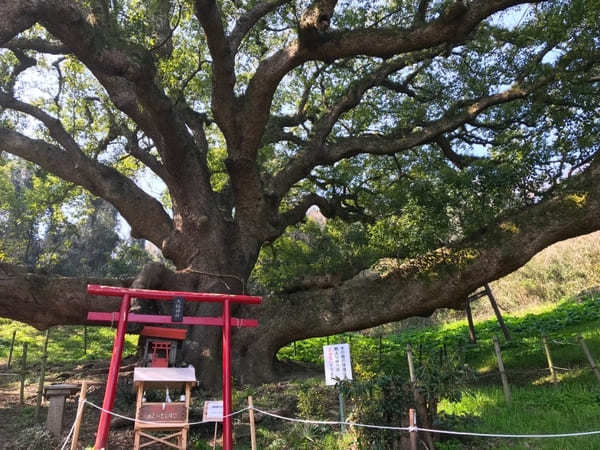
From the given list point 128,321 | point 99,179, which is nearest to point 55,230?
point 99,179

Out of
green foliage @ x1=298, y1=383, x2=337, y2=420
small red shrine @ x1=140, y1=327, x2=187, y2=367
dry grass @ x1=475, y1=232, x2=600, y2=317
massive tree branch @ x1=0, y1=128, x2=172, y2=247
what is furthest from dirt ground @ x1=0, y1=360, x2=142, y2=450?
dry grass @ x1=475, y1=232, x2=600, y2=317

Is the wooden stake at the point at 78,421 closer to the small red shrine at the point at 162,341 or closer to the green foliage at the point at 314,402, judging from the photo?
the small red shrine at the point at 162,341

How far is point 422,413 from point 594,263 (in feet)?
49.8

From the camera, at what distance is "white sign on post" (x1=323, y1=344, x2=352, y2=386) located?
564 centimetres

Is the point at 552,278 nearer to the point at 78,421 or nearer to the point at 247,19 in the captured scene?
the point at 247,19

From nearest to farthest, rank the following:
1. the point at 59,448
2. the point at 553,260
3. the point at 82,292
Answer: the point at 59,448 → the point at 82,292 → the point at 553,260

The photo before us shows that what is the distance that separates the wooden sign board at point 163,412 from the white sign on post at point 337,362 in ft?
6.20

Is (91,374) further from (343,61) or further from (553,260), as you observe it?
(553,260)

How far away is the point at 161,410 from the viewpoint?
16.3ft

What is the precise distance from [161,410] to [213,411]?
72cm

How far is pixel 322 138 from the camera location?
8.48 metres

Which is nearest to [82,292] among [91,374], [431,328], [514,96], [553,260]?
[91,374]

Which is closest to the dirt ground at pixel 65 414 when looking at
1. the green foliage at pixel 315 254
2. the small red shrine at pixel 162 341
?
the small red shrine at pixel 162 341

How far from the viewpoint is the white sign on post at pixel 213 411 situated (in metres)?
4.62
